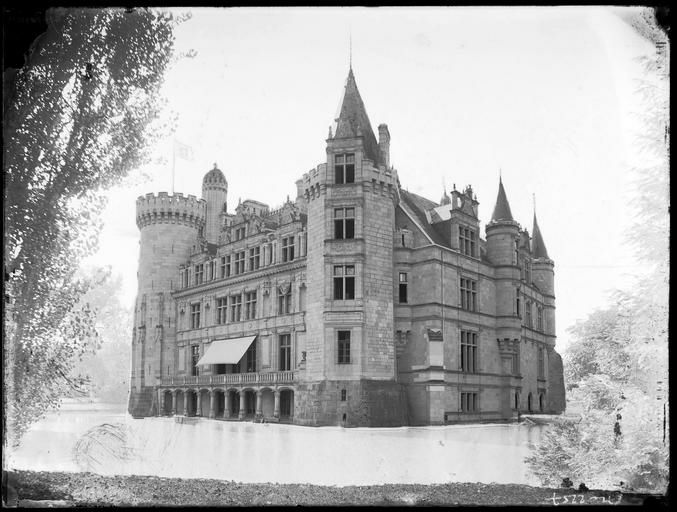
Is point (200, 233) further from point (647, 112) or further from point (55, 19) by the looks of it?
point (647, 112)

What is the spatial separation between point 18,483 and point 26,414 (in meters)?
1.21

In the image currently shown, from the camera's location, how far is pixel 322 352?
567 inches

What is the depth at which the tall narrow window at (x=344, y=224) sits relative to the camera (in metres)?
14.7

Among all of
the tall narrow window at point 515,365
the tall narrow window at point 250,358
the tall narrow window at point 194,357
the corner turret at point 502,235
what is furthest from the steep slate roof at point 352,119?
the tall narrow window at point 194,357

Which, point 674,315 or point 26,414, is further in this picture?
point 26,414

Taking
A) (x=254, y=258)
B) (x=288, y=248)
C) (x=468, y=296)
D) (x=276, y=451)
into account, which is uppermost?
(x=288, y=248)

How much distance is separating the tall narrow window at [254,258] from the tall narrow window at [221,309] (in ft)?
3.53

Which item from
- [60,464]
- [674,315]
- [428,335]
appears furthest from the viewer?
[428,335]

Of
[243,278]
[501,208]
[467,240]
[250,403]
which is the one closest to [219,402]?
[250,403]

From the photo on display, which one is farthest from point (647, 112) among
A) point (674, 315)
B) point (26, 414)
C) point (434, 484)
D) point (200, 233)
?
point (26, 414)

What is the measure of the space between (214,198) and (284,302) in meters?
3.02

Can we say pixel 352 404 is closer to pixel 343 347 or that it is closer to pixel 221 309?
pixel 343 347

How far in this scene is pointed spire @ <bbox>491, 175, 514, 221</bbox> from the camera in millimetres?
12755

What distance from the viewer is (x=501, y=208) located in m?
13.2
